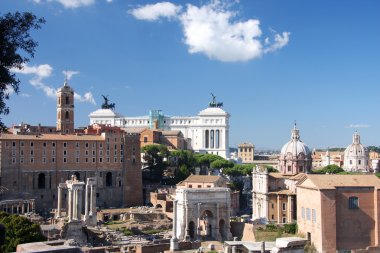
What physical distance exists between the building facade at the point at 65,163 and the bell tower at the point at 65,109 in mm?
135

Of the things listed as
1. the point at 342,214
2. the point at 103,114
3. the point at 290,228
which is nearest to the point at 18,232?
the point at 290,228

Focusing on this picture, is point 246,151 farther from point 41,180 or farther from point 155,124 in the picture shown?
point 41,180

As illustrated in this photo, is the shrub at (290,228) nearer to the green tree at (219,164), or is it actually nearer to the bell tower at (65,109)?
the green tree at (219,164)

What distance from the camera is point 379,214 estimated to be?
43.4m

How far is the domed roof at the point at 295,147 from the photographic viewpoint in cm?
6378

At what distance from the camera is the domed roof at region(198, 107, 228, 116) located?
105m

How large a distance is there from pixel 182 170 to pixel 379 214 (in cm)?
3536

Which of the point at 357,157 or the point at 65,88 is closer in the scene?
the point at 65,88

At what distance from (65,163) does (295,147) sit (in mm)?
27989

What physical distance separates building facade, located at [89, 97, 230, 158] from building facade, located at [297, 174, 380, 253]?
59.4 meters

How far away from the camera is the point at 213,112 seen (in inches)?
4178

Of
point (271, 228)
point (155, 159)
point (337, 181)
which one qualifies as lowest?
point (271, 228)

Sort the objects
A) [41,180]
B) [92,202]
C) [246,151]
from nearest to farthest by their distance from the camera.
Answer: [92,202] → [41,180] → [246,151]

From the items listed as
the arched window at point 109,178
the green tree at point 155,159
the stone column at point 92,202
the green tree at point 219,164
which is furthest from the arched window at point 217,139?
A: the stone column at point 92,202
